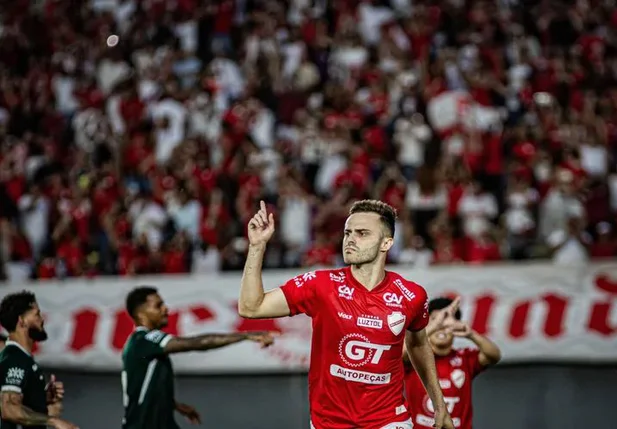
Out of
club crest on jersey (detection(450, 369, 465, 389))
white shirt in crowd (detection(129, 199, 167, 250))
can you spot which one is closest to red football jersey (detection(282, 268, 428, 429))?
club crest on jersey (detection(450, 369, 465, 389))

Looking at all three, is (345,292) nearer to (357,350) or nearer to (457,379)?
(357,350)

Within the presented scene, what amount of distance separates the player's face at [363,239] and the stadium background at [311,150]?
5663 millimetres

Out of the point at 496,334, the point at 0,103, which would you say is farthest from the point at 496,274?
the point at 0,103

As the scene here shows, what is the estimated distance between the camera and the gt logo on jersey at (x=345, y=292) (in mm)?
6695

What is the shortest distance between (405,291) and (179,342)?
2.25 meters

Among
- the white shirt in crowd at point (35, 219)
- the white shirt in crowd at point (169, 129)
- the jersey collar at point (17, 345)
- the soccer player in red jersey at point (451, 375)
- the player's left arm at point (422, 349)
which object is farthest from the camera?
the white shirt in crowd at point (169, 129)

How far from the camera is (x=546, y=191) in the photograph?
14.2 meters

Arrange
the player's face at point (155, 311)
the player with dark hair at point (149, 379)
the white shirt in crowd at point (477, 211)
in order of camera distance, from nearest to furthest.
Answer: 1. the player with dark hair at point (149, 379)
2. the player's face at point (155, 311)
3. the white shirt in crowd at point (477, 211)

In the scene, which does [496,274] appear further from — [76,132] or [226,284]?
[76,132]

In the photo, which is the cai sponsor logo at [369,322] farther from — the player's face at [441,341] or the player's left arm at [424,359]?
the player's face at [441,341]

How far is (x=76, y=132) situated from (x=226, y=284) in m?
6.24

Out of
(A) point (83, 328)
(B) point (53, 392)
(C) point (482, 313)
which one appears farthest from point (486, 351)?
(A) point (83, 328)

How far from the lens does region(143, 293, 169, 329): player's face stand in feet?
28.8

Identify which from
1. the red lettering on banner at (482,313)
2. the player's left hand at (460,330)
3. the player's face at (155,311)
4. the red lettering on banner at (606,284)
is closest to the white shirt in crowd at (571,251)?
the red lettering on banner at (606,284)
